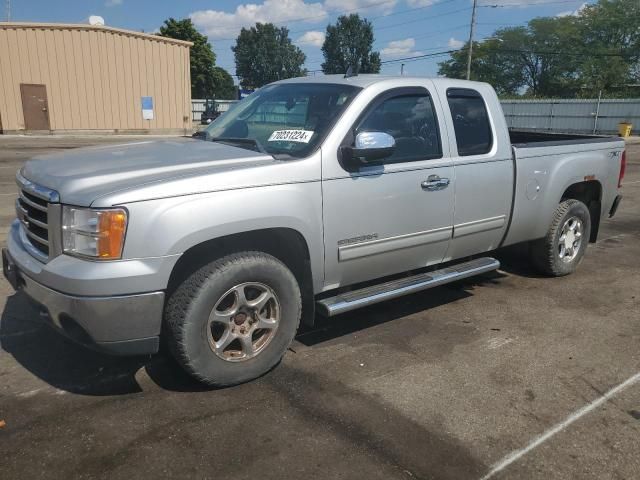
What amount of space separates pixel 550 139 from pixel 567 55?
230ft

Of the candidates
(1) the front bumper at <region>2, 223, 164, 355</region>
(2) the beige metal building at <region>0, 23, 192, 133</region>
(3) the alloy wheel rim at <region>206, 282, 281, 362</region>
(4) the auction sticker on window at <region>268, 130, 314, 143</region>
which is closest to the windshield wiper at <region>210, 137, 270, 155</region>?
(4) the auction sticker on window at <region>268, 130, 314, 143</region>

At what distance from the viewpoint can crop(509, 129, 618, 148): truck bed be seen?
17.4 ft

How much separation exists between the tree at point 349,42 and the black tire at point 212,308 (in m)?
83.8

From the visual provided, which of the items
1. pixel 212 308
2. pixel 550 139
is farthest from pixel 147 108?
pixel 212 308

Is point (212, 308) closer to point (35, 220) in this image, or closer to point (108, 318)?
point (108, 318)

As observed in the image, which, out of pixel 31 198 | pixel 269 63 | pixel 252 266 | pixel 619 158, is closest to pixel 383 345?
pixel 252 266

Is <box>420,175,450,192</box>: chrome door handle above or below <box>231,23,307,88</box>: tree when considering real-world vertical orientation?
below

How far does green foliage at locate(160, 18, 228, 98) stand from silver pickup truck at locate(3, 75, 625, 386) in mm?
55933

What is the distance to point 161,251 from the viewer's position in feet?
9.48

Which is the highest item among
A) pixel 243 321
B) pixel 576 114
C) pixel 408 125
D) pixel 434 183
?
pixel 576 114

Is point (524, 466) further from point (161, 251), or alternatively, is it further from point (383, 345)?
point (161, 251)

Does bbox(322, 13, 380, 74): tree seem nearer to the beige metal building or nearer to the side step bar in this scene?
the beige metal building

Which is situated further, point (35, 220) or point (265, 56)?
point (265, 56)

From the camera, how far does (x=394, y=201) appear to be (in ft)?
12.7
